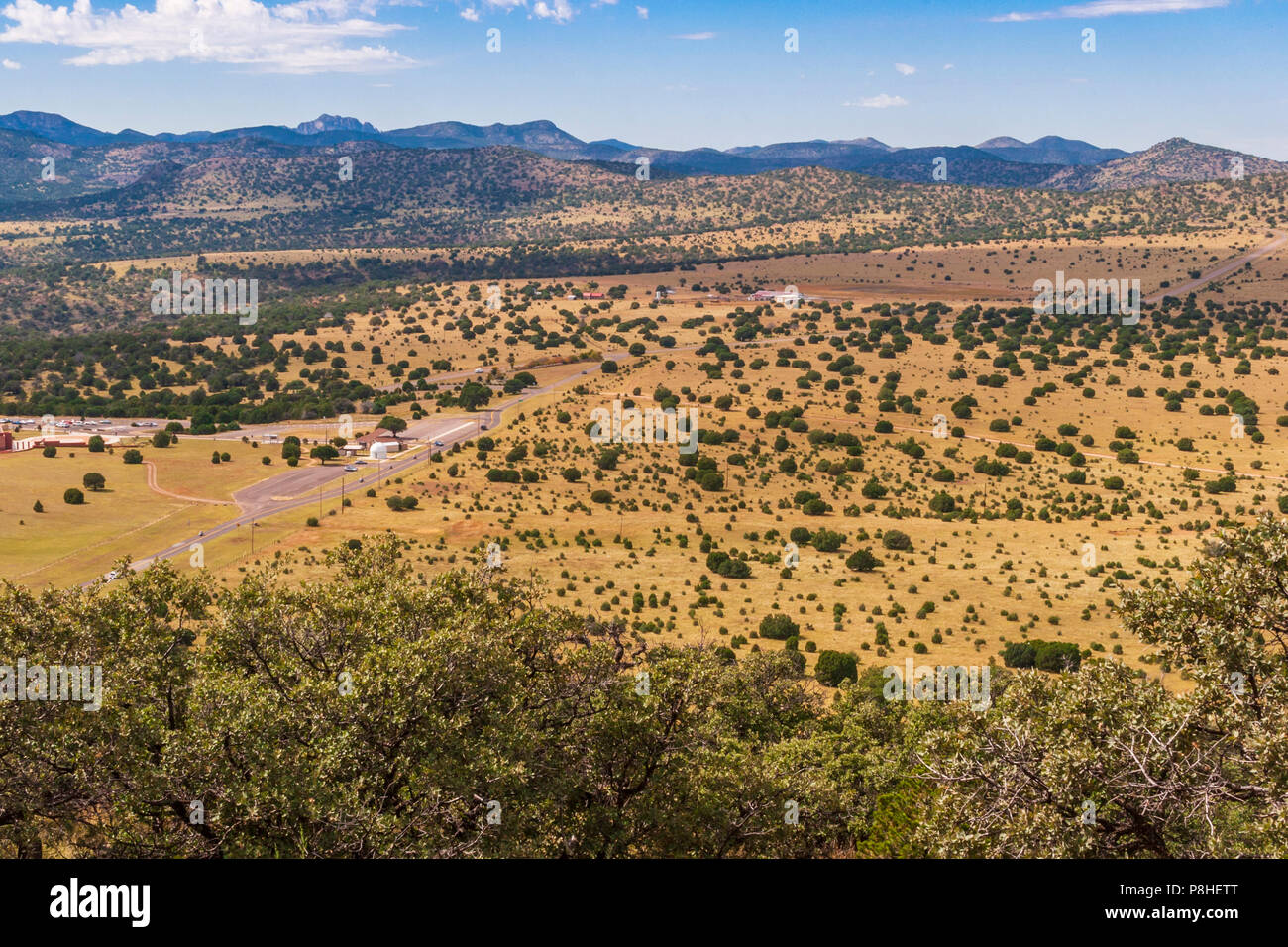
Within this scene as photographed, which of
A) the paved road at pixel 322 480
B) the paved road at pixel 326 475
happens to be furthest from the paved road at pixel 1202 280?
the paved road at pixel 322 480

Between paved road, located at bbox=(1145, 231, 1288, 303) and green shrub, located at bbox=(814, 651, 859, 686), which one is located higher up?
paved road, located at bbox=(1145, 231, 1288, 303)

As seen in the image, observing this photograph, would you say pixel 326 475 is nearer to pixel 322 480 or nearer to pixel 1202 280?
pixel 322 480

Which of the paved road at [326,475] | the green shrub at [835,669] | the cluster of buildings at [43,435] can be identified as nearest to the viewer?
the green shrub at [835,669]

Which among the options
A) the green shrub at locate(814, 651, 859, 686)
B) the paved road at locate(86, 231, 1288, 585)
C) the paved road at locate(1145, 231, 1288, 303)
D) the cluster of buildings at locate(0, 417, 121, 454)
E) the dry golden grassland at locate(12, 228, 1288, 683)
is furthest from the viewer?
the paved road at locate(1145, 231, 1288, 303)

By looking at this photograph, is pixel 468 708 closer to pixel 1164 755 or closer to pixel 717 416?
pixel 1164 755

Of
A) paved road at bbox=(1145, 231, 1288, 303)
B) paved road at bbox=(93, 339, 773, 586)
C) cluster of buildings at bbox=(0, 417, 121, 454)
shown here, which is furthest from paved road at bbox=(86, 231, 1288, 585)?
paved road at bbox=(1145, 231, 1288, 303)

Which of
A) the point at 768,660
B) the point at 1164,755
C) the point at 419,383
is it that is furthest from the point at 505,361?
the point at 1164,755

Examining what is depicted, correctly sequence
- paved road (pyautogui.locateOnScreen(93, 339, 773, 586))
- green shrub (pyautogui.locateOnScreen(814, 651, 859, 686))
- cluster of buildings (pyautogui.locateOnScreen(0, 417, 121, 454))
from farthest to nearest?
cluster of buildings (pyautogui.locateOnScreen(0, 417, 121, 454)) → paved road (pyautogui.locateOnScreen(93, 339, 773, 586)) → green shrub (pyautogui.locateOnScreen(814, 651, 859, 686))

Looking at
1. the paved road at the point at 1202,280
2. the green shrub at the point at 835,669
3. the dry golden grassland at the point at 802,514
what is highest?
the paved road at the point at 1202,280

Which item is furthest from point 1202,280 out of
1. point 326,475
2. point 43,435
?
point 43,435

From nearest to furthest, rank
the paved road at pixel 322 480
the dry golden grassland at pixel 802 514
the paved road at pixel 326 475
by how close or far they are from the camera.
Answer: the dry golden grassland at pixel 802 514 → the paved road at pixel 322 480 → the paved road at pixel 326 475

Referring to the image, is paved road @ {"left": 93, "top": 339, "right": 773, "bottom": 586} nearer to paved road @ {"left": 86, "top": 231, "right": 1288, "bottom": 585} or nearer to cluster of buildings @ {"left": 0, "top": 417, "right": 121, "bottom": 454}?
paved road @ {"left": 86, "top": 231, "right": 1288, "bottom": 585}

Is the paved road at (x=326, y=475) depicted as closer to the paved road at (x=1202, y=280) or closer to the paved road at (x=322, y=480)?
the paved road at (x=322, y=480)
